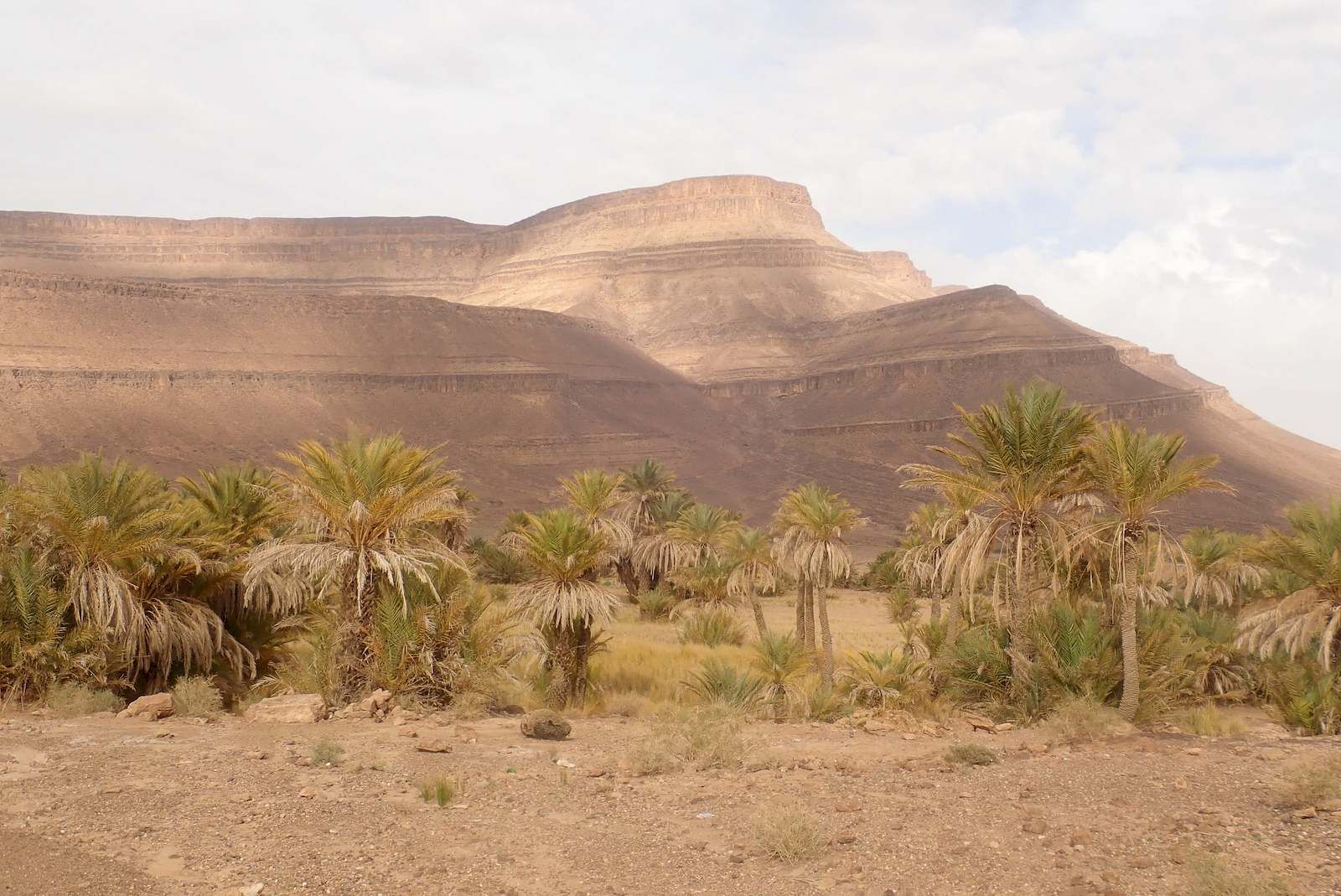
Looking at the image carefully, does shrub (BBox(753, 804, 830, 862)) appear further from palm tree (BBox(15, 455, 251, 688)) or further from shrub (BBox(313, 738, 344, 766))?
palm tree (BBox(15, 455, 251, 688))

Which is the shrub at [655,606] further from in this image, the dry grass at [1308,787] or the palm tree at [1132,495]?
the dry grass at [1308,787]

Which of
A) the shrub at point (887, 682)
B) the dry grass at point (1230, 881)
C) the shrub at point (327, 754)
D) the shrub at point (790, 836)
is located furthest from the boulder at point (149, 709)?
the dry grass at point (1230, 881)

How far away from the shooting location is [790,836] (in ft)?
26.8

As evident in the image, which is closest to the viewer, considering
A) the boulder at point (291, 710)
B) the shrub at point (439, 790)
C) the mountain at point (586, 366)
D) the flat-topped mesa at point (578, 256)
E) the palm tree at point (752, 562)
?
the shrub at point (439, 790)

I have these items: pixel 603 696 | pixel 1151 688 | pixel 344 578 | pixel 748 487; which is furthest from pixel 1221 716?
pixel 748 487

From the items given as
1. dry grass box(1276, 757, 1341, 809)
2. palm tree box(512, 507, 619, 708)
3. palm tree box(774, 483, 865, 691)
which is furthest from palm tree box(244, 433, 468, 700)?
dry grass box(1276, 757, 1341, 809)

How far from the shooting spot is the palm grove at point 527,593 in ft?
45.3

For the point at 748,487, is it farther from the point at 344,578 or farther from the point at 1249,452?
the point at 344,578

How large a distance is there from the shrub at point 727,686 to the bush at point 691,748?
11.9ft

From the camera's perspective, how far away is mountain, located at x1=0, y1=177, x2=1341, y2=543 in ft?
270

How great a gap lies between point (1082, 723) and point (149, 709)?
11959 millimetres

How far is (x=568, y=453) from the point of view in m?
95.7

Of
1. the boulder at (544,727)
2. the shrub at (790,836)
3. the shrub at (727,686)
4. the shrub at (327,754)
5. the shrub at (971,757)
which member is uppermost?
the shrub at (790,836)

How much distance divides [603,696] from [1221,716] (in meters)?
10.1
